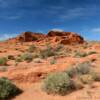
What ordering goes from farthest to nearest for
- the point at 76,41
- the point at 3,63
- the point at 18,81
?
1. the point at 76,41
2. the point at 3,63
3. the point at 18,81

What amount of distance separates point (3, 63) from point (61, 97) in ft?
35.0

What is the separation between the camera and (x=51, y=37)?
5941 centimetres

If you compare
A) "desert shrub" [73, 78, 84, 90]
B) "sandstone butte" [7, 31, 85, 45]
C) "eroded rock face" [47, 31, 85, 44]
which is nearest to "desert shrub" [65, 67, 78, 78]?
"desert shrub" [73, 78, 84, 90]

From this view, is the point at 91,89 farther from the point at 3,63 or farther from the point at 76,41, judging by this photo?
the point at 76,41

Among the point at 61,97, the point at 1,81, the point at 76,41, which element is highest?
the point at 76,41

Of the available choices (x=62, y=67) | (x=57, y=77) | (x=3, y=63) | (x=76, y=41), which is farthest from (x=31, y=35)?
(x=57, y=77)

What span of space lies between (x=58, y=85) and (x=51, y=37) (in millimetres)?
50100

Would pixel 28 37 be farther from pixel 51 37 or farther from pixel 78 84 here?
pixel 78 84

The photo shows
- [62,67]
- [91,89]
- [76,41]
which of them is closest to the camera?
[91,89]

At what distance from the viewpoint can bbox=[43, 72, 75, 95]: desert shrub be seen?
9422 mm

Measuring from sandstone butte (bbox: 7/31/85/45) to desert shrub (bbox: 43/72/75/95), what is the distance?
142ft

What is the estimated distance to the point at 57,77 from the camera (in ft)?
32.7

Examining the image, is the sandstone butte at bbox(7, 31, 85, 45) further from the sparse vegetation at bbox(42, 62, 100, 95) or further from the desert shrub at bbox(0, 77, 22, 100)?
the desert shrub at bbox(0, 77, 22, 100)

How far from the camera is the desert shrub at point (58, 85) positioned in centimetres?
942
